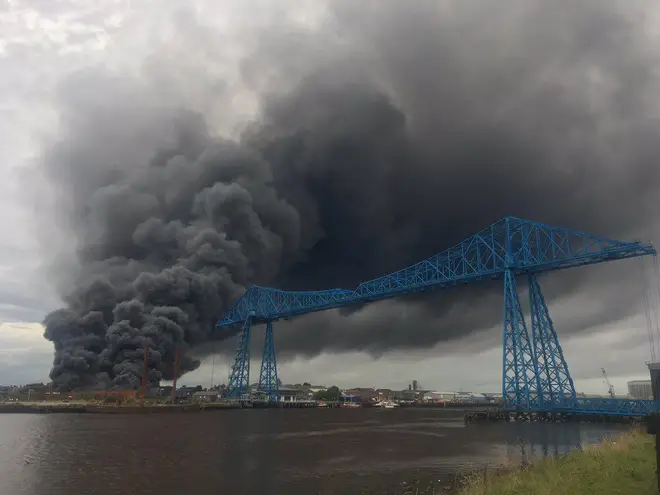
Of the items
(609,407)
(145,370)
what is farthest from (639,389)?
(145,370)

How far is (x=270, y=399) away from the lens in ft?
373

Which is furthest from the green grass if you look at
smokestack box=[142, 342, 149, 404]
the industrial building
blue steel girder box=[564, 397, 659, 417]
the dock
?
the industrial building

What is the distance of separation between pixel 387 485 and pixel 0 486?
51.9ft

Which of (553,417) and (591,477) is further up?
(591,477)

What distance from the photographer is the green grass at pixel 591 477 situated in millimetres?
11977

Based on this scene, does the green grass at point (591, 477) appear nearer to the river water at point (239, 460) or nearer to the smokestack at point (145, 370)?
the river water at point (239, 460)

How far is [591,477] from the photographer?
44.9ft

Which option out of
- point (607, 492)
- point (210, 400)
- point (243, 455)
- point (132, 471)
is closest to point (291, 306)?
point (210, 400)

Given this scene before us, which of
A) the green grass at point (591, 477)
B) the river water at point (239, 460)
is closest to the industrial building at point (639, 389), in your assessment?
the river water at point (239, 460)

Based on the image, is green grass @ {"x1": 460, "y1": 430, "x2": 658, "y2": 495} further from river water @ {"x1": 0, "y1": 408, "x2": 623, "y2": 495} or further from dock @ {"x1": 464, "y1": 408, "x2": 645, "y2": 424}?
dock @ {"x1": 464, "y1": 408, "x2": 645, "y2": 424}

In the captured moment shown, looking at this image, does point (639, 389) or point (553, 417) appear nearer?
point (553, 417)

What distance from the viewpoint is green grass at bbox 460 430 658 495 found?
11977mm

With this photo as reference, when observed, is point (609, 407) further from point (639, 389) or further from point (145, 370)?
point (639, 389)

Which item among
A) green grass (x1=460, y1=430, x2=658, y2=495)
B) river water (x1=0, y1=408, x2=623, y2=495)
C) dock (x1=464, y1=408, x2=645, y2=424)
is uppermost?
green grass (x1=460, y1=430, x2=658, y2=495)
